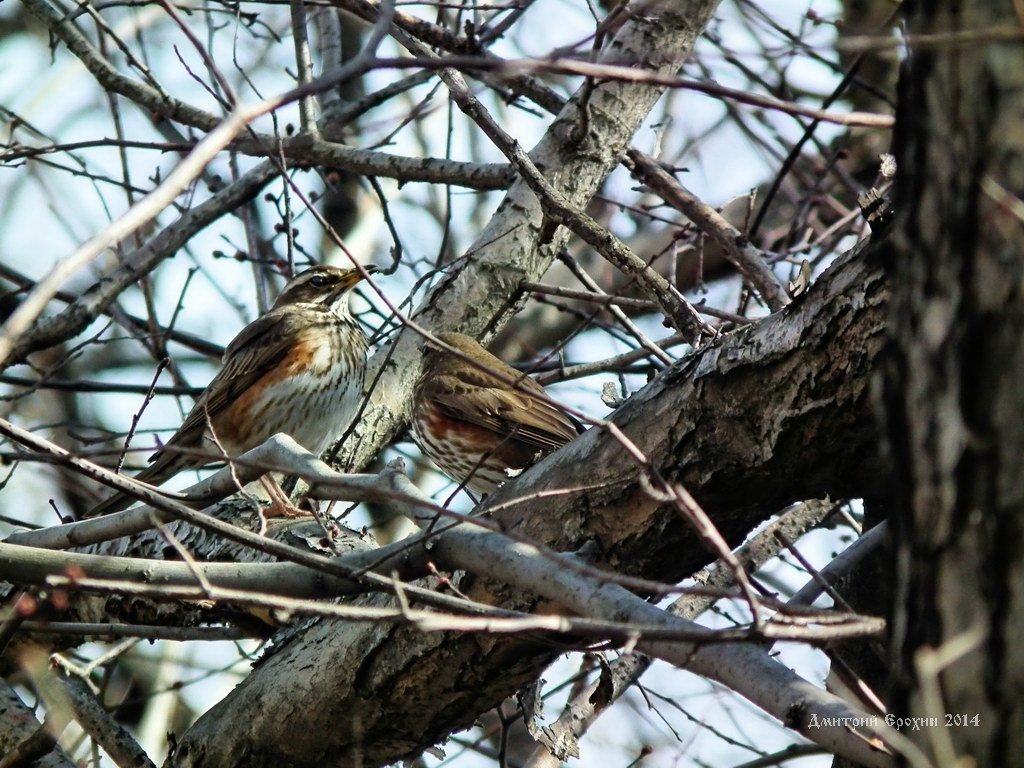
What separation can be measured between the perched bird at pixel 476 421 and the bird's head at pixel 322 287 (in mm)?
973

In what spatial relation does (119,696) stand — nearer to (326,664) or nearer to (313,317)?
(313,317)

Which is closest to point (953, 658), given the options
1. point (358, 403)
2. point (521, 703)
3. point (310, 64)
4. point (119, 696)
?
point (521, 703)

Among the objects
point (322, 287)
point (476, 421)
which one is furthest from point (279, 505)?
point (322, 287)

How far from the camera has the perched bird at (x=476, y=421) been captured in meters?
7.51

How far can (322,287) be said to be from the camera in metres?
8.62

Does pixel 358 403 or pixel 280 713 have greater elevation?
pixel 358 403

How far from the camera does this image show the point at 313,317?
27.8 ft

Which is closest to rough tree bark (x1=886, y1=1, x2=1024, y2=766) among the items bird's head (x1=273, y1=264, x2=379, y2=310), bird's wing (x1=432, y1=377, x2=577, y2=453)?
bird's wing (x1=432, y1=377, x2=577, y2=453)

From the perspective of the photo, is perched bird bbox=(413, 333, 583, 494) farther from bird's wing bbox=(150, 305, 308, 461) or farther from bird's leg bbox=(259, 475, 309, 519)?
bird's leg bbox=(259, 475, 309, 519)

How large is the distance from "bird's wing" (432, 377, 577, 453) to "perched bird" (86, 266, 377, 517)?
0.63m

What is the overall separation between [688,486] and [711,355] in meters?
0.40

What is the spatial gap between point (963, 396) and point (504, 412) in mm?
5928

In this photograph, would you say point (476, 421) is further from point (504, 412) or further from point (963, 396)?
point (963, 396)

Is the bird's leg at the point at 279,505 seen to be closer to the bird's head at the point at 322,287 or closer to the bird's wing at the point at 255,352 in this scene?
the bird's wing at the point at 255,352
